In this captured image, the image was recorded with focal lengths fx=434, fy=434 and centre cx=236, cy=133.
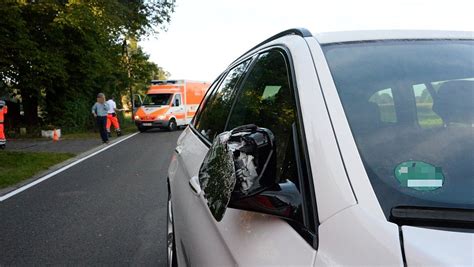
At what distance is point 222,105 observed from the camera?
2906 mm

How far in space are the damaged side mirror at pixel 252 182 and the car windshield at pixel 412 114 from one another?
0.27 m

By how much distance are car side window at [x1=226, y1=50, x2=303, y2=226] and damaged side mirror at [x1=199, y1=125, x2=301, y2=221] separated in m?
0.05

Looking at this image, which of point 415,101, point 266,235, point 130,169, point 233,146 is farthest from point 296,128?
point 130,169

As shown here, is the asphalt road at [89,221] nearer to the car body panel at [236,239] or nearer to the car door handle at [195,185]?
the car door handle at [195,185]

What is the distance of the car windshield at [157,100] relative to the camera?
23534 mm

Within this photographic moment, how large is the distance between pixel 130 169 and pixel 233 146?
8579mm

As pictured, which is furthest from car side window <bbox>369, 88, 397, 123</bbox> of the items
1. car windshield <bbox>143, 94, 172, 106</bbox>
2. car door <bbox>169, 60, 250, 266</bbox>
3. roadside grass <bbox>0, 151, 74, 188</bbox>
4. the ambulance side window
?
the ambulance side window

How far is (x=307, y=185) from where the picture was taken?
131 cm

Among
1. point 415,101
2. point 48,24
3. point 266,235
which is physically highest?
point 48,24

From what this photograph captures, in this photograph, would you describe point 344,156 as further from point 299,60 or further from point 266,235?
point 299,60

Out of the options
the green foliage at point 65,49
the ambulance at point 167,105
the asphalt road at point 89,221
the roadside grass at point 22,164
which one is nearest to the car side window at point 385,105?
the asphalt road at point 89,221

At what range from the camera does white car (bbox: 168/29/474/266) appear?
1139 mm

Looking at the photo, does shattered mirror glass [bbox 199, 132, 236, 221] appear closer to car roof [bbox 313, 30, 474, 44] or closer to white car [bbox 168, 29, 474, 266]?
white car [bbox 168, 29, 474, 266]

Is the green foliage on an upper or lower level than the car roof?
upper
